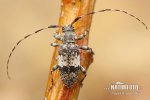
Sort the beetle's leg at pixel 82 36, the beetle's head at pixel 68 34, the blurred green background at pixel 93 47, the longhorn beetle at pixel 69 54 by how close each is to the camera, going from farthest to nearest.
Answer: the blurred green background at pixel 93 47 → the beetle's head at pixel 68 34 → the longhorn beetle at pixel 69 54 → the beetle's leg at pixel 82 36

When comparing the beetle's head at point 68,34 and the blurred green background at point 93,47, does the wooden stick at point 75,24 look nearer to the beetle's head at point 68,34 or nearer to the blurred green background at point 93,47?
the beetle's head at point 68,34

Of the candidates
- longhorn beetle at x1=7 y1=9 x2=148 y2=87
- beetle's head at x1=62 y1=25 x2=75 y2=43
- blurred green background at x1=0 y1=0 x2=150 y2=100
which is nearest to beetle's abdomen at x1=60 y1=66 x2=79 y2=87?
longhorn beetle at x1=7 y1=9 x2=148 y2=87

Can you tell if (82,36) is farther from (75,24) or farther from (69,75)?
(69,75)

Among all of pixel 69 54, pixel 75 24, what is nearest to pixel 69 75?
pixel 69 54

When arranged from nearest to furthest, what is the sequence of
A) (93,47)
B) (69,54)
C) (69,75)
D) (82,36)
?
1. (82,36)
2. (69,75)
3. (69,54)
4. (93,47)

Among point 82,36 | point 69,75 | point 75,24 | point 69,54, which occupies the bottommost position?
point 69,75

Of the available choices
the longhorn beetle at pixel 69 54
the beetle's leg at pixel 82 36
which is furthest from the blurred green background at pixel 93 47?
the beetle's leg at pixel 82 36

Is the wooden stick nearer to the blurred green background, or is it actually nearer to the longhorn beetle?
the longhorn beetle

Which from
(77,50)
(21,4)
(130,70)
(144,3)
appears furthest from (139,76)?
(77,50)

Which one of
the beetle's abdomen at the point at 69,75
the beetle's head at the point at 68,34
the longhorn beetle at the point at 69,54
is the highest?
the beetle's head at the point at 68,34

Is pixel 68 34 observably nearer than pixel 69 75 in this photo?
No
